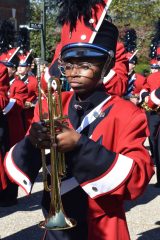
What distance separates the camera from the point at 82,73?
2.57 meters

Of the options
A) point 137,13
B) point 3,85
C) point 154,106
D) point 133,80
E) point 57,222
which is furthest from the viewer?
point 137,13

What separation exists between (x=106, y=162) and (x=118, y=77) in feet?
7.43

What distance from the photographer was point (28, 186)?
8.38 feet

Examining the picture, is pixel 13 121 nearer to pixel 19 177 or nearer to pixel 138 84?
pixel 138 84

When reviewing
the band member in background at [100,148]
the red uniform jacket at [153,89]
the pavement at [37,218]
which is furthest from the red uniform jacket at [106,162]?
the red uniform jacket at [153,89]

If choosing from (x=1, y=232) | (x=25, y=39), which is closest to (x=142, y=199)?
(x=1, y=232)

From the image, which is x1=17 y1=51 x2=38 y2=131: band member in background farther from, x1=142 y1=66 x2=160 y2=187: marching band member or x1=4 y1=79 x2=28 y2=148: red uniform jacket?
x1=142 y1=66 x2=160 y2=187: marching band member

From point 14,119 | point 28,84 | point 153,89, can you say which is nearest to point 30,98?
point 28,84

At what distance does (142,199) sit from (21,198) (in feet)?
4.69

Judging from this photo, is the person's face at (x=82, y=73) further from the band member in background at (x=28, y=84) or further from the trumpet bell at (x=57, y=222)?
the band member in background at (x=28, y=84)

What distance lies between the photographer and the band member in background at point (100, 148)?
93.7 inches

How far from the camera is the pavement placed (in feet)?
17.7

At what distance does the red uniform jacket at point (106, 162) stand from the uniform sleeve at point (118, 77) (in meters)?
1.68

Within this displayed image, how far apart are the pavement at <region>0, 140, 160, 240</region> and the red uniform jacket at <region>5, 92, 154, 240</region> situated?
2752 mm
